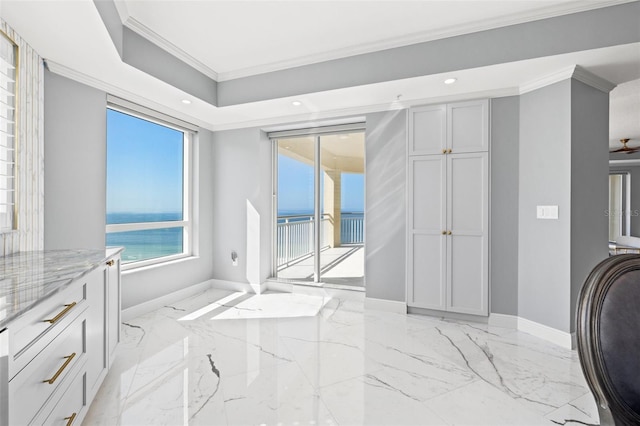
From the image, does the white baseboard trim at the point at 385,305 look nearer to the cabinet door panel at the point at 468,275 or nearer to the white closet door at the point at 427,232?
the white closet door at the point at 427,232

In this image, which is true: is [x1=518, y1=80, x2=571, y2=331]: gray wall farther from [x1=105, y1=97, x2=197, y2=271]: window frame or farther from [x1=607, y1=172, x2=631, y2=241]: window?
[x1=607, y1=172, x2=631, y2=241]: window

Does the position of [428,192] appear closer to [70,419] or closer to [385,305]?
[385,305]

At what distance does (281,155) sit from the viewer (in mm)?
4449

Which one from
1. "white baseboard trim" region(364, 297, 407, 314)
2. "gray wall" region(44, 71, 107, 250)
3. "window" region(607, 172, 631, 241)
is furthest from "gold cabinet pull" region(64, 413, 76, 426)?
"window" region(607, 172, 631, 241)

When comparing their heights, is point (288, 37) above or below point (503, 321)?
above

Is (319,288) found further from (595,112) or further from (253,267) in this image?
(595,112)

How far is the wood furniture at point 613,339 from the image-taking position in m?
0.84

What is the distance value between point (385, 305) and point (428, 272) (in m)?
0.61

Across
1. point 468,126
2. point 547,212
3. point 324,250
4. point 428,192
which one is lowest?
→ point 324,250

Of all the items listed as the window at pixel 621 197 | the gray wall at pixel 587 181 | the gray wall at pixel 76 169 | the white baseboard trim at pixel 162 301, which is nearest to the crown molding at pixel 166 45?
the gray wall at pixel 76 169

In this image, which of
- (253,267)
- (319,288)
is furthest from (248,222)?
(319,288)

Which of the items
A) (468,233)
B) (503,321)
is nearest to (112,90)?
(468,233)

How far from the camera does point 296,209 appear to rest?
448cm

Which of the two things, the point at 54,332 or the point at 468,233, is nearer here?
the point at 54,332
